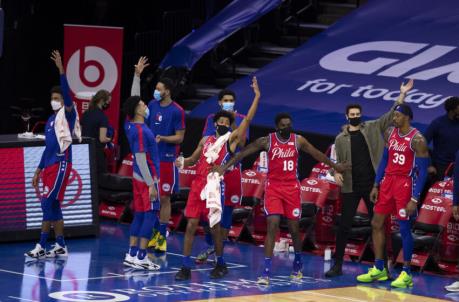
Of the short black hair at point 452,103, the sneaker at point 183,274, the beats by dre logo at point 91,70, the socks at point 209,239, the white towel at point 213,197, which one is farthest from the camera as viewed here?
the beats by dre logo at point 91,70

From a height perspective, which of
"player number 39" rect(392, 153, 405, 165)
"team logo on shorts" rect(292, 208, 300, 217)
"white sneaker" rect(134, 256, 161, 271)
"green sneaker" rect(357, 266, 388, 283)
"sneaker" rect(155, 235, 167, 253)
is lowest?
"green sneaker" rect(357, 266, 388, 283)

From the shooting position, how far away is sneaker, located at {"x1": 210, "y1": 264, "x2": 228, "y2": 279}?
15297 millimetres

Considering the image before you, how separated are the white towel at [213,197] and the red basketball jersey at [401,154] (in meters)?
2.08

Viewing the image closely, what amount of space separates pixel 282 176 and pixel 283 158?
0.70ft

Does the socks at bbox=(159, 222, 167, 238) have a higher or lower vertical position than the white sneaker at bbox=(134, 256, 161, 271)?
higher

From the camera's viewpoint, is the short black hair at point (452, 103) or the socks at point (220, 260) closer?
the socks at point (220, 260)

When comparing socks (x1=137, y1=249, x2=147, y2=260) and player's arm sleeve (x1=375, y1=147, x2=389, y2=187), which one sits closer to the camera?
player's arm sleeve (x1=375, y1=147, x2=389, y2=187)

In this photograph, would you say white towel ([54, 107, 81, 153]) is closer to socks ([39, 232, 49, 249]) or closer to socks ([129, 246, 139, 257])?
socks ([39, 232, 49, 249])

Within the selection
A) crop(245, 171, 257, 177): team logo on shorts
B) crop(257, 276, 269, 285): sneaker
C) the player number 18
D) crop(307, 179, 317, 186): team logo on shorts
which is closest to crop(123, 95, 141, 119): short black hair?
the player number 18

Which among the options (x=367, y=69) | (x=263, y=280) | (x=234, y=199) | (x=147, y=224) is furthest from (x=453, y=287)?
→ (x=367, y=69)

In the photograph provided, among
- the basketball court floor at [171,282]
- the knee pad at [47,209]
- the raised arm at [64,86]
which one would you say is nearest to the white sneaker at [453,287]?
the basketball court floor at [171,282]

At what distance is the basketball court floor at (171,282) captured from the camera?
14.1 m

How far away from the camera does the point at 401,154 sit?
1527cm

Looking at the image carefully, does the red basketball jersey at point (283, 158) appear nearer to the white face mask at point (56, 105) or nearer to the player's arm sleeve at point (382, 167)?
the player's arm sleeve at point (382, 167)
